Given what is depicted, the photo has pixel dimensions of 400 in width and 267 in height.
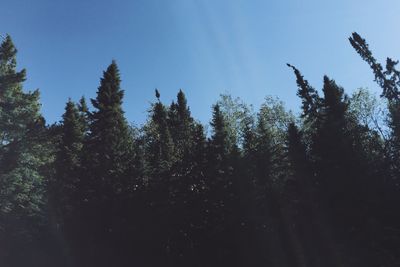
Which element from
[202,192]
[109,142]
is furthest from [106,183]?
[202,192]

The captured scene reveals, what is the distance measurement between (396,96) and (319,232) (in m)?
15.0

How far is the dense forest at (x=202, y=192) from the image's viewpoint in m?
27.5

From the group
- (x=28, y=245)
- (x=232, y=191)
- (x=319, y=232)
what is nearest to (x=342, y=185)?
(x=319, y=232)

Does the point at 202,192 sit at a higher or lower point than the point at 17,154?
lower

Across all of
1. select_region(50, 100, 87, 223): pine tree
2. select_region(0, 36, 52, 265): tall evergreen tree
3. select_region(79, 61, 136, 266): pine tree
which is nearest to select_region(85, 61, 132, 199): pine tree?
select_region(79, 61, 136, 266): pine tree

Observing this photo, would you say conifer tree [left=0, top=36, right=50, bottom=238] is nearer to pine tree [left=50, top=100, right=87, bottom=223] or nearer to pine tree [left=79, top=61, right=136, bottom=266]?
pine tree [left=50, top=100, right=87, bottom=223]

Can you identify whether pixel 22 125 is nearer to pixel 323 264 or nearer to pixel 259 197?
pixel 259 197

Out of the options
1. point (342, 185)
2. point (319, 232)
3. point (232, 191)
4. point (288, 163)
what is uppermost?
point (288, 163)

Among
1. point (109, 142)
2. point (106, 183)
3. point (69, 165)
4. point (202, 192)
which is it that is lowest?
point (202, 192)

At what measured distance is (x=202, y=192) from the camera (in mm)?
31438

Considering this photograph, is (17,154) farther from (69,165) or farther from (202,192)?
(202,192)

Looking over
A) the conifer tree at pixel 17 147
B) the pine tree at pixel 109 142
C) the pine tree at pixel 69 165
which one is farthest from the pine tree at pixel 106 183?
the conifer tree at pixel 17 147

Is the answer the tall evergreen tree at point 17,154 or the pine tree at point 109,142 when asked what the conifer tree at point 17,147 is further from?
the pine tree at point 109,142

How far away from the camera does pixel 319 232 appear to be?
27594 mm
